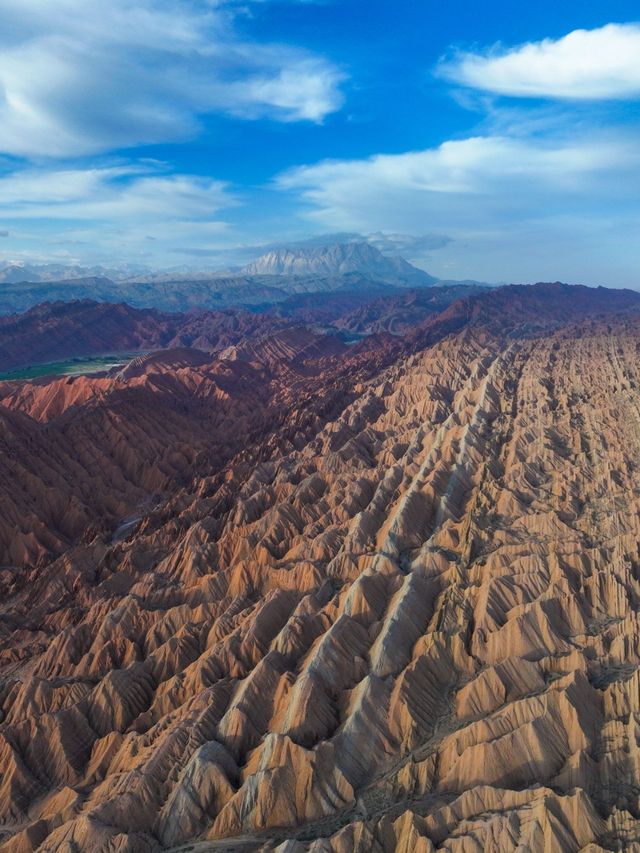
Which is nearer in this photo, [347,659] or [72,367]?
[347,659]

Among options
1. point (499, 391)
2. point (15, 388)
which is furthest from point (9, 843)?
point (15, 388)

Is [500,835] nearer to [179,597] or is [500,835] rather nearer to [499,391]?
[179,597]

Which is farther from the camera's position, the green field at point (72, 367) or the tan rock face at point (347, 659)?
the green field at point (72, 367)

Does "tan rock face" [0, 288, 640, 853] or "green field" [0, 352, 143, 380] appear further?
"green field" [0, 352, 143, 380]
